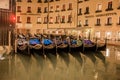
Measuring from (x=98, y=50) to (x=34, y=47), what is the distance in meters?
6.94

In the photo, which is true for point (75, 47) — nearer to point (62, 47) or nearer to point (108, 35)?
point (62, 47)

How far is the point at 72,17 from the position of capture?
35.8 meters

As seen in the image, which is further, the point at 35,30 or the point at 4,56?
the point at 35,30

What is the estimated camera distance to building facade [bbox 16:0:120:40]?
2959cm

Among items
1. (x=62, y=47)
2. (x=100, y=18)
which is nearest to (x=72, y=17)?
(x=100, y=18)

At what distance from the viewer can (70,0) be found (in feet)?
119

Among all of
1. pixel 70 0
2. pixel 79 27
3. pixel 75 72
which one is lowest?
pixel 75 72

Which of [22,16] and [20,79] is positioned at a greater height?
[22,16]

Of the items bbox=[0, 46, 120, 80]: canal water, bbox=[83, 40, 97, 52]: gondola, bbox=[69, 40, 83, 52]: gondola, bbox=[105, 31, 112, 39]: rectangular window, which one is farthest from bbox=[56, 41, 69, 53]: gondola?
bbox=[105, 31, 112, 39]: rectangular window

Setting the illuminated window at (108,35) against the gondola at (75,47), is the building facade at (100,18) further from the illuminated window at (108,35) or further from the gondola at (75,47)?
the gondola at (75,47)

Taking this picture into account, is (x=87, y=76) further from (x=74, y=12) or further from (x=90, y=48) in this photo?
(x=74, y=12)

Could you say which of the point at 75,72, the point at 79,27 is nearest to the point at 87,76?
the point at 75,72

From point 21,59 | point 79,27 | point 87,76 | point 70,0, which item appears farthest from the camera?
point 70,0

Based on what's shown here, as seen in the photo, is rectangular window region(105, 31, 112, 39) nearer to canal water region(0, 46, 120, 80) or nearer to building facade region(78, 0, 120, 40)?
building facade region(78, 0, 120, 40)
